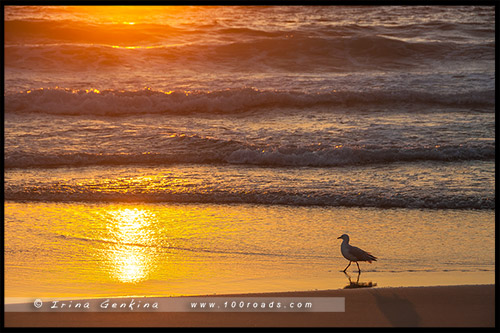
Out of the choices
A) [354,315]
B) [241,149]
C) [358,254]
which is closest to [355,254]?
[358,254]

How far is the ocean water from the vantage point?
18.8 ft

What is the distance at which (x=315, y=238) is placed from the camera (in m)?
6.38

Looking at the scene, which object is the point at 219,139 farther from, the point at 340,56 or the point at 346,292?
the point at 340,56

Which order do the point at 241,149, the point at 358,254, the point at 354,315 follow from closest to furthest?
1. the point at 354,315
2. the point at 358,254
3. the point at 241,149

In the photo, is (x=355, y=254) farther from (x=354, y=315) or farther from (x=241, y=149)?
(x=241, y=149)

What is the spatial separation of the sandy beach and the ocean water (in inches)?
18.6

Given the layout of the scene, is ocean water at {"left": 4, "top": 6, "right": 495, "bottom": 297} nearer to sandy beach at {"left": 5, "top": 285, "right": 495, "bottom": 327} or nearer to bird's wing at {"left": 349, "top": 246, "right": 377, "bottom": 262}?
bird's wing at {"left": 349, "top": 246, "right": 377, "bottom": 262}

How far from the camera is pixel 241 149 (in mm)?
10289

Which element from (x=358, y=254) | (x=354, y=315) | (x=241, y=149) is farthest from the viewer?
(x=241, y=149)

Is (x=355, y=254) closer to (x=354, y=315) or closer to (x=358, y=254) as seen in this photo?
→ (x=358, y=254)

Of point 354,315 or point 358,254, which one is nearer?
point 354,315

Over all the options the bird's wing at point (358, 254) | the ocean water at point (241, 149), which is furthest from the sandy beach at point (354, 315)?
the bird's wing at point (358, 254)

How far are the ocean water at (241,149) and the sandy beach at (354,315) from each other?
0.47 m

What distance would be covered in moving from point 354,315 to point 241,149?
6.29 metres
